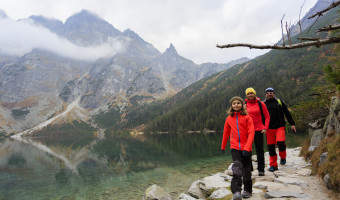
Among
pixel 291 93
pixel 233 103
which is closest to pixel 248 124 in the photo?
pixel 233 103

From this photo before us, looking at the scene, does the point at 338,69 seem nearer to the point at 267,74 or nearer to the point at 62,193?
the point at 62,193

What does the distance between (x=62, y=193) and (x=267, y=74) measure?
15132cm

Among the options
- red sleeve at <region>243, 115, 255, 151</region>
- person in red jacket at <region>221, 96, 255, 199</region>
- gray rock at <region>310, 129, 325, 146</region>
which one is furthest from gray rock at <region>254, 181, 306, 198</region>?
gray rock at <region>310, 129, 325, 146</region>

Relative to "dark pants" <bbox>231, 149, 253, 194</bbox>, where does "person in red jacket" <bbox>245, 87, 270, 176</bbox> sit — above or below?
above

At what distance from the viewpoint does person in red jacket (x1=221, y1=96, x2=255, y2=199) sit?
575 cm

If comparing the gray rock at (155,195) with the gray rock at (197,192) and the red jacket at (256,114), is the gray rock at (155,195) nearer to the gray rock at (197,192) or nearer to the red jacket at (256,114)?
the gray rock at (197,192)

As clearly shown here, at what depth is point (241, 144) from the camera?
5.95 meters

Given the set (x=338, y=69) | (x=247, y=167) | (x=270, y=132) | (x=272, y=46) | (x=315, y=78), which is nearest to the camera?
(x=272, y=46)

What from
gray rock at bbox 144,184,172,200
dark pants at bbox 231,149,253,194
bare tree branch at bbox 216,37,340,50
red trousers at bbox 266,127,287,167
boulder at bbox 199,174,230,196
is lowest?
gray rock at bbox 144,184,172,200

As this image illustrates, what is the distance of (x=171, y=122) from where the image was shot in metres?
140

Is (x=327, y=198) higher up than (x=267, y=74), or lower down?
lower down

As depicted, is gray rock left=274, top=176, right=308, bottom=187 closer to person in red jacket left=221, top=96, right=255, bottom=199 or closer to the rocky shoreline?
the rocky shoreline

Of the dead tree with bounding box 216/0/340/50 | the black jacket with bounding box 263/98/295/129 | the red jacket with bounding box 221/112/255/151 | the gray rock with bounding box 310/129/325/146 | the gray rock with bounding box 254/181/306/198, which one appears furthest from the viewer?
the gray rock with bounding box 310/129/325/146

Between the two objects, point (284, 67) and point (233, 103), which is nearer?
point (233, 103)
